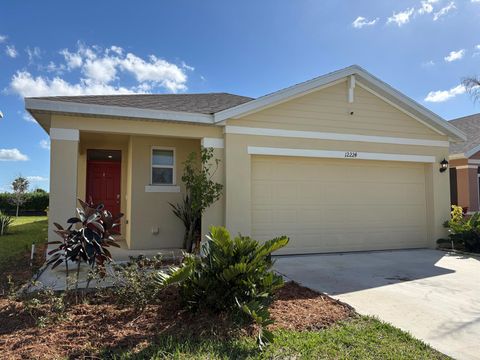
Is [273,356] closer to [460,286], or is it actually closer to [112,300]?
[112,300]

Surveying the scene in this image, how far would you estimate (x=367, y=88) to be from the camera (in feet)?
32.5

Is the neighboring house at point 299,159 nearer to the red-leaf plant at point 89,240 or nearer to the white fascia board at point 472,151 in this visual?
the red-leaf plant at point 89,240

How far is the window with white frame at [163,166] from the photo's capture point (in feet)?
32.1

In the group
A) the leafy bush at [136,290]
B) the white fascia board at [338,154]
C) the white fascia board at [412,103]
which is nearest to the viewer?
the leafy bush at [136,290]

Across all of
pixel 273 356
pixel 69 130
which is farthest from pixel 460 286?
pixel 69 130

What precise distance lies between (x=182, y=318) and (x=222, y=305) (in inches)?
20.5

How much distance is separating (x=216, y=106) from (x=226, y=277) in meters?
6.30

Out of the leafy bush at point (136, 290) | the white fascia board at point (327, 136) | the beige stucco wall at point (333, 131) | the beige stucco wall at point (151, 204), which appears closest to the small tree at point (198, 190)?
the beige stucco wall at point (333, 131)

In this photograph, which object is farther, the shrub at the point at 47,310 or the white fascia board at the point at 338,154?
the white fascia board at the point at 338,154

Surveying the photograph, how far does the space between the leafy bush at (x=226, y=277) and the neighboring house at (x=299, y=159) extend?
3.79 metres

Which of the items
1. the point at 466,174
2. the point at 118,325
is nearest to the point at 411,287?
the point at 118,325

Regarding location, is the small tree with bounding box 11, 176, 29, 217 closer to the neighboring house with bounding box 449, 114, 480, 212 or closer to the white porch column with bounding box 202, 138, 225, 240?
the white porch column with bounding box 202, 138, 225, 240

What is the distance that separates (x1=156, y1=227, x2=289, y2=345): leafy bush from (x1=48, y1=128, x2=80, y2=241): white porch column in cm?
389

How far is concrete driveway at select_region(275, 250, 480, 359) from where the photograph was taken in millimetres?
4191
